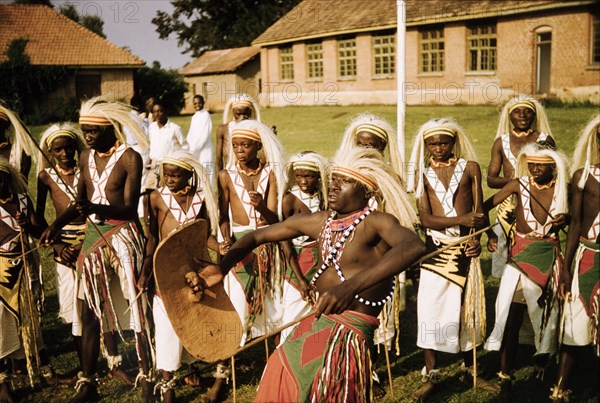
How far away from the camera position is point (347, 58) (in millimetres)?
30438

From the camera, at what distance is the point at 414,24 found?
26734mm

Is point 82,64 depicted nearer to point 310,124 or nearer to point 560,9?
point 310,124

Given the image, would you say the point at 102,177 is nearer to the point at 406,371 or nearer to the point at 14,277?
the point at 14,277

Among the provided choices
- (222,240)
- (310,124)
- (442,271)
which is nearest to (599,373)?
(442,271)

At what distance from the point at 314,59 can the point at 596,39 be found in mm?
13913

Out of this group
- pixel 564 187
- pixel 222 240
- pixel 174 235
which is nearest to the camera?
pixel 174 235

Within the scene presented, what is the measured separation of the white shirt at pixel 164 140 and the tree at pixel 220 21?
3714 cm

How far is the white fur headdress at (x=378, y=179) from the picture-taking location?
3.47 meters

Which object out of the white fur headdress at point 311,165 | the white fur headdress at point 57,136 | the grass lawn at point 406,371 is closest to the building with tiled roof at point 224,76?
the grass lawn at point 406,371

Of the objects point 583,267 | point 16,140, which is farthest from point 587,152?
point 16,140

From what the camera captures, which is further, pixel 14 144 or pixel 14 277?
pixel 14 144

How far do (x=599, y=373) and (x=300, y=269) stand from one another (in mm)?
2582

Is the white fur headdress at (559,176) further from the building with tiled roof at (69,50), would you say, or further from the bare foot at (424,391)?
the building with tiled roof at (69,50)

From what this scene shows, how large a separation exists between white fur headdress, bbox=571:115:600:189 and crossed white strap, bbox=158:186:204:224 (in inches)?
112
